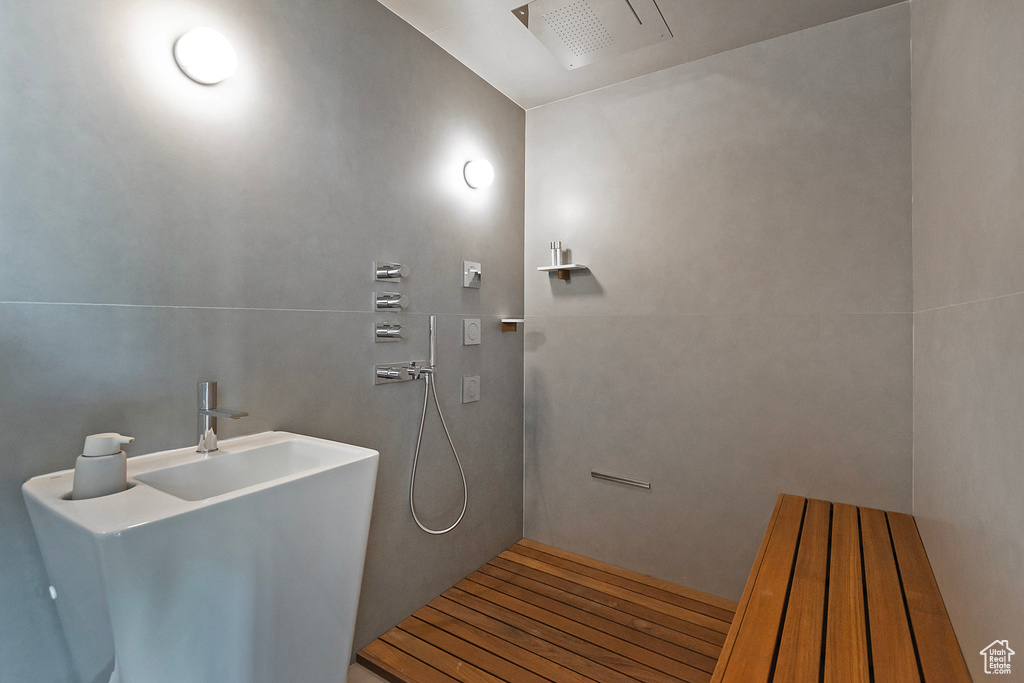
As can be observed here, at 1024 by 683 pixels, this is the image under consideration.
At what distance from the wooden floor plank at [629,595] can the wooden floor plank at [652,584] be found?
0.13ft

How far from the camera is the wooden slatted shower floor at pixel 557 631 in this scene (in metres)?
1.57

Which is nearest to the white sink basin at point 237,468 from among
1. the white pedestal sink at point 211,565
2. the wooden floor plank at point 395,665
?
the white pedestal sink at point 211,565

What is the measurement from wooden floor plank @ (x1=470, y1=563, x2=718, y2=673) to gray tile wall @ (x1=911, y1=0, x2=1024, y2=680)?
0.81 m

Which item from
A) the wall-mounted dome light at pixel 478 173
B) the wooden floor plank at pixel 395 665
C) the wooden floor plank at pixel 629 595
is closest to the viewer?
the wooden floor plank at pixel 395 665

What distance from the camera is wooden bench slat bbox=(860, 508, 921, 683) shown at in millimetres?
884

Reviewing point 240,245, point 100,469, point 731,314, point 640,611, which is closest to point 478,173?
point 240,245

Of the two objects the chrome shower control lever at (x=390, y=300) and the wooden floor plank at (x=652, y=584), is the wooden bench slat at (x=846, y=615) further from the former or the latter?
the chrome shower control lever at (x=390, y=300)

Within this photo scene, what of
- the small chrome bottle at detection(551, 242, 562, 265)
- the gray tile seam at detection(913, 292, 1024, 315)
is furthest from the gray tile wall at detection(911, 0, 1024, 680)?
the small chrome bottle at detection(551, 242, 562, 265)

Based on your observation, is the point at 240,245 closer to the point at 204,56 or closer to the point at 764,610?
the point at 204,56

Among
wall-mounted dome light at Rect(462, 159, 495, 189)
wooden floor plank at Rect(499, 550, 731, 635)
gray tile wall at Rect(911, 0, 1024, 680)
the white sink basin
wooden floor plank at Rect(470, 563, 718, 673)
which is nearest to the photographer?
gray tile wall at Rect(911, 0, 1024, 680)

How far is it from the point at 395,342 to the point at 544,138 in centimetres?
136

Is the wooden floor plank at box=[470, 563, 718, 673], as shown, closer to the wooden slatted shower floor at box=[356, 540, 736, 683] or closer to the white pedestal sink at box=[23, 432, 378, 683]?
the wooden slatted shower floor at box=[356, 540, 736, 683]

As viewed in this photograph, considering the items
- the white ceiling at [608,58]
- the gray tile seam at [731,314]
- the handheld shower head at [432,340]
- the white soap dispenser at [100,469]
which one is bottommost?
the white soap dispenser at [100,469]

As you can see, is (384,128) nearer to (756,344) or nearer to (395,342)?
(395,342)
